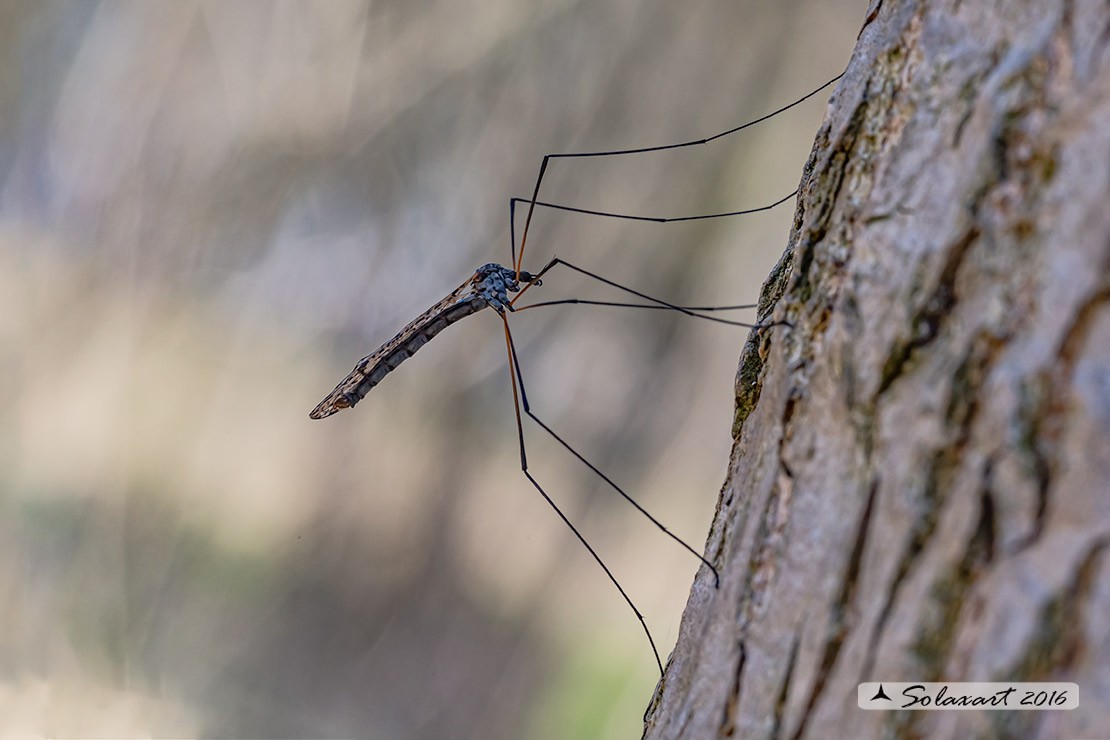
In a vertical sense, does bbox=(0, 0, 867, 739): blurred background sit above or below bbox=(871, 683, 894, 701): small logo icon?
above

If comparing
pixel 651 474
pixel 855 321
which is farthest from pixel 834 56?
pixel 855 321

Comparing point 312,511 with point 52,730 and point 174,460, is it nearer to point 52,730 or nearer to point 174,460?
point 174,460

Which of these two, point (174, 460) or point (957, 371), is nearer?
point (957, 371)

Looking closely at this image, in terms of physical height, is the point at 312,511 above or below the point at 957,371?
above

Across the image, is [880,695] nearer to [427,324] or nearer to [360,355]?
[427,324]

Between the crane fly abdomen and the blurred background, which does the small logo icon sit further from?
the blurred background

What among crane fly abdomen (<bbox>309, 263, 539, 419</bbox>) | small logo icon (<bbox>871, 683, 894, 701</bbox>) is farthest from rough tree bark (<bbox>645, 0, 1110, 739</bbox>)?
crane fly abdomen (<bbox>309, 263, 539, 419</bbox>)

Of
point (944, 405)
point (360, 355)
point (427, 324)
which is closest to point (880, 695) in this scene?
point (944, 405)
